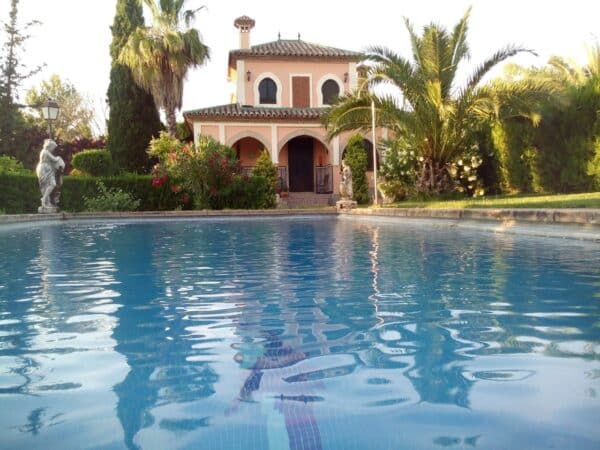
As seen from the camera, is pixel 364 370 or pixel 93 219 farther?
pixel 93 219

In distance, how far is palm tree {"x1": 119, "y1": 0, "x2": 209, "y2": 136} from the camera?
23641 mm

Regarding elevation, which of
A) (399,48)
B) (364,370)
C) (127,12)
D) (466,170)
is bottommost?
(364,370)

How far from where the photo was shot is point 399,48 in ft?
55.1

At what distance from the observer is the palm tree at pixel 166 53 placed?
23.6 meters

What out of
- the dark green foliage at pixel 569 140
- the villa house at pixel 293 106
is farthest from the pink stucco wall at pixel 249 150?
the dark green foliage at pixel 569 140

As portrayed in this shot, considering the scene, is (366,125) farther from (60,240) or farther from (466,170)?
(60,240)

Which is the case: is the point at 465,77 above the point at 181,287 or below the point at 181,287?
above

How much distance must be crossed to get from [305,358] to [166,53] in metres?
23.5

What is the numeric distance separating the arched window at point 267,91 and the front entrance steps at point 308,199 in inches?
191

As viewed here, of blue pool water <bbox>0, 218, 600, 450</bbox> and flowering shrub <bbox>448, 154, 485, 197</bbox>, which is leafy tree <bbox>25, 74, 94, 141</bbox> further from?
blue pool water <bbox>0, 218, 600, 450</bbox>

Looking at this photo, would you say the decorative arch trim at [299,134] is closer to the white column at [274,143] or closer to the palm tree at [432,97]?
the white column at [274,143]

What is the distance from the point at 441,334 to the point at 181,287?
7.35ft

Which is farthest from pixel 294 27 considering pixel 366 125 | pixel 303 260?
pixel 303 260

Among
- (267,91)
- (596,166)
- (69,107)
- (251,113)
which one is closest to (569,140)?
(596,166)
